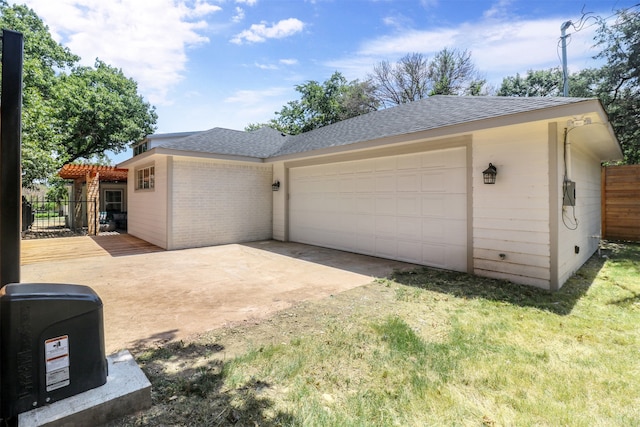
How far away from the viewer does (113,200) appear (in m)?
16.1

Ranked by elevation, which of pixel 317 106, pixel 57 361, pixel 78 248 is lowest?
pixel 78 248

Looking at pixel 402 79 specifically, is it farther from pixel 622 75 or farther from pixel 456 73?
pixel 622 75

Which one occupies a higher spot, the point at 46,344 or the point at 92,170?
the point at 92,170

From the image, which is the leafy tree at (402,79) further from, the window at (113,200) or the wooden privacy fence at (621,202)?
the window at (113,200)

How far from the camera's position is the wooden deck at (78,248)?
24.9ft

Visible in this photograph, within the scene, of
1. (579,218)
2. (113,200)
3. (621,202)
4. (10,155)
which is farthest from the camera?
(113,200)

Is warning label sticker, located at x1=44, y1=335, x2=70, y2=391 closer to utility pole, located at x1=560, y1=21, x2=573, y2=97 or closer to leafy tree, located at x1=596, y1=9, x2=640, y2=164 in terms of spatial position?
utility pole, located at x1=560, y1=21, x2=573, y2=97

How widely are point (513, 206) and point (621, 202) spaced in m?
7.44

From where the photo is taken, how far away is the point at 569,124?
4902mm

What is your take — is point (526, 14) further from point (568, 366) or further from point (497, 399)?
point (497, 399)

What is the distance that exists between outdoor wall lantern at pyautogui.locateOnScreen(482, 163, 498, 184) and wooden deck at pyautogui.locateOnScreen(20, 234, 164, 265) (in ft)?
26.8

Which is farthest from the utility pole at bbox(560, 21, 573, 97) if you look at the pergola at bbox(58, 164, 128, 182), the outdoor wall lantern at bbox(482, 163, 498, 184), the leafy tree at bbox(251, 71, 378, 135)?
the pergola at bbox(58, 164, 128, 182)

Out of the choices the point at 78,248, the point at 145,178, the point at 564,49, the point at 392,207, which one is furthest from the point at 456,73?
the point at 78,248

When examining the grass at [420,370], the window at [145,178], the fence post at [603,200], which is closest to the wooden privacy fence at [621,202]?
the fence post at [603,200]
